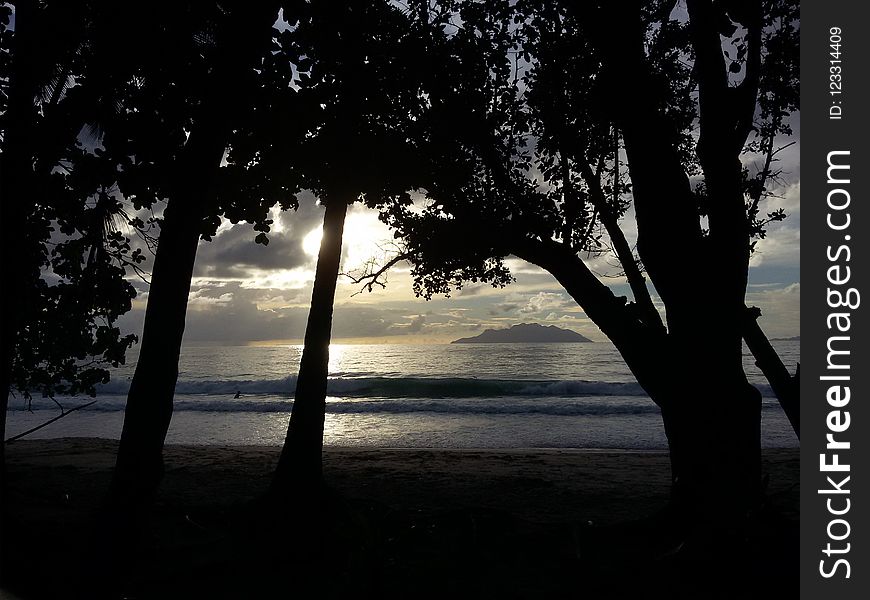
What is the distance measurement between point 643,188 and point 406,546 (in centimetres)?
511

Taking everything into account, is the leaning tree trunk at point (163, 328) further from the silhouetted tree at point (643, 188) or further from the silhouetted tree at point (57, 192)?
the silhouetted tree at point (643, 188)

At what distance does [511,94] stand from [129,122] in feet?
21.6

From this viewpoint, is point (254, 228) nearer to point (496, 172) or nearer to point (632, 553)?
point (496, 172)

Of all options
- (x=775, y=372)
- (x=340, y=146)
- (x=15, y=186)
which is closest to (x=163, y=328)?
(x=15, y=186)

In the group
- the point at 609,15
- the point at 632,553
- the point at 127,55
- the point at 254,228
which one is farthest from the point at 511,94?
the point at 632,553

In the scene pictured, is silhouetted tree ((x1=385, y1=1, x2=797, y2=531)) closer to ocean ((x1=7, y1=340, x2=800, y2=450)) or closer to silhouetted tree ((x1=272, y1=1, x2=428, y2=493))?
silhouetted tree ((x1=272, y1=1, x2=428, y2=493))

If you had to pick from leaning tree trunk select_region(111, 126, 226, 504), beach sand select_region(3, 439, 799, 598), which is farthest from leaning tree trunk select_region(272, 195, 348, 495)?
leaning tree trunk select_region(111, 126, 226, 504)

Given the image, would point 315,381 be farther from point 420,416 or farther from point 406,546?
point 420,416

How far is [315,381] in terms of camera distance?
8.56 m

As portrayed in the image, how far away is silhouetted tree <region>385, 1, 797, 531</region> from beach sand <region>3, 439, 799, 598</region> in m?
0.87

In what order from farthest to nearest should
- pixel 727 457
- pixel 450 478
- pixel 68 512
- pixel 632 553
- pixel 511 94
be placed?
pixel 450 478, pixel 511 94, pixel 68 512, pixel 632 553, pixel 727 457

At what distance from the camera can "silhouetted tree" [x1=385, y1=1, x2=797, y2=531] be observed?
21.7ft

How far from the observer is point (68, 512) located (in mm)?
9031

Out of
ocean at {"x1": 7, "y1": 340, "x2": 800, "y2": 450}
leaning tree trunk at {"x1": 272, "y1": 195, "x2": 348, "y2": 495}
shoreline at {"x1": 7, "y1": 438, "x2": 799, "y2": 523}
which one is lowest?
ocean at {"x1": 7, "y1": 340, "x2": 800, "y2": 450}
